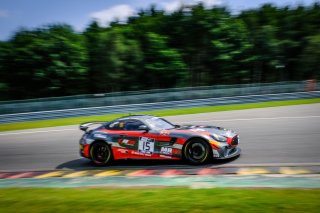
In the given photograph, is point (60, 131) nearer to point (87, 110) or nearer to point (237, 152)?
point (87, 110)

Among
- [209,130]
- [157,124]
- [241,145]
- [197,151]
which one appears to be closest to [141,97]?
[241,145]

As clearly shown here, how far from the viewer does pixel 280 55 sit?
39219 mm

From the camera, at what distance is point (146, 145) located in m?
9.69

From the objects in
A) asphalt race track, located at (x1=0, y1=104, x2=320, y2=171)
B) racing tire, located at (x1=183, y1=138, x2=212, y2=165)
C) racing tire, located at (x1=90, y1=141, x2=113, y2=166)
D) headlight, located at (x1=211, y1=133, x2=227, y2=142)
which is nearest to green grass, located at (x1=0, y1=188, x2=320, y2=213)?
racing tire, located at (x1=183, y1=138, x2=212, y2=165)

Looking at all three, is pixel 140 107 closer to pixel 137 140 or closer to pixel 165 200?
pixel 137 140

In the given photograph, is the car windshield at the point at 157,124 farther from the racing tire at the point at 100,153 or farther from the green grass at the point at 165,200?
the green grass at the point at 165,200

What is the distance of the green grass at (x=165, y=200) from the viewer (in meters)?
5.29

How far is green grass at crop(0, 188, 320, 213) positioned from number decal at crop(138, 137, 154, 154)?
8.54 ft

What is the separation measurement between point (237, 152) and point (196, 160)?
1.20 metres

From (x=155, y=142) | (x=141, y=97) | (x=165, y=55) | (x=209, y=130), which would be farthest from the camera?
(x=165, y=55)

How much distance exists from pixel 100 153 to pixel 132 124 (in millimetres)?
1278

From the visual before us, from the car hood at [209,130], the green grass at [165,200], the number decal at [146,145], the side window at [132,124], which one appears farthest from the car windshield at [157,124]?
the green grass at [165,200]

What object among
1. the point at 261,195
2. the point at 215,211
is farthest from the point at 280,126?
the point at 215,211

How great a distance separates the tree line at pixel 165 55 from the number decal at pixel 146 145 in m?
27.5
